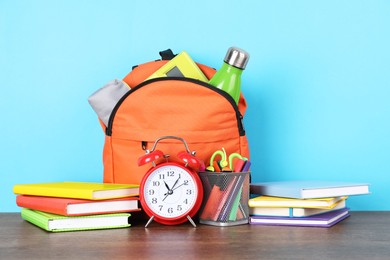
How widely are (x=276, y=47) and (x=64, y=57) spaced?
0.55 metres

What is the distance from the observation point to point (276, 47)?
5.01 feet

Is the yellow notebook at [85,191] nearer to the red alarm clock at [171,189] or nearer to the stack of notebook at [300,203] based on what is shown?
the red alarm clock at [171,189]

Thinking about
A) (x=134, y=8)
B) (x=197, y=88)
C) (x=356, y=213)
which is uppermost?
(x=134, y=8)

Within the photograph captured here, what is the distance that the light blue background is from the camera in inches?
59.2

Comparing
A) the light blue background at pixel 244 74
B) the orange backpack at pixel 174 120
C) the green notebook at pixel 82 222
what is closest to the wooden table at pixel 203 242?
the green notebook at pixel 82 222

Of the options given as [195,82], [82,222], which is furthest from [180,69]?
[82,222]

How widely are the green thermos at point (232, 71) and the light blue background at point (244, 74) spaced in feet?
0.74

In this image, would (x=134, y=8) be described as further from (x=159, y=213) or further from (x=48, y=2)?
(x=159, y=213)

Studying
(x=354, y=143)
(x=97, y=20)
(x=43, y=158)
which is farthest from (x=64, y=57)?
(x=354, y=143)

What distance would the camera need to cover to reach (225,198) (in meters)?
1.18

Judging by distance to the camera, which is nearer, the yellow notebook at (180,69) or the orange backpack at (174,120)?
the orange backpack at (174,120)

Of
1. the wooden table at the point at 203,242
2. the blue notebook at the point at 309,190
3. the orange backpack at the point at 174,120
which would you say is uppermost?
the orange backpack at the point at 174,120

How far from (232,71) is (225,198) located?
0.96 feet

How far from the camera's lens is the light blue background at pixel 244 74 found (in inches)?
59.2
